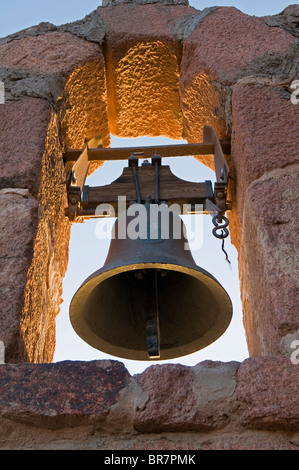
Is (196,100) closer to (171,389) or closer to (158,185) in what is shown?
(158,185)

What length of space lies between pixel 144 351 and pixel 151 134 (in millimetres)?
1401

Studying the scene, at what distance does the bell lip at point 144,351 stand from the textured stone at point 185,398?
19.8 inches

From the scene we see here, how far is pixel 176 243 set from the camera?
2215 millimetres

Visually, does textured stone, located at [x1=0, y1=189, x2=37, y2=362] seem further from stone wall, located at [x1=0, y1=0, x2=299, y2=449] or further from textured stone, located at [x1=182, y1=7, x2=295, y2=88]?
textured stone, located at [x1=182, y1=7, x2=295, y2=88]

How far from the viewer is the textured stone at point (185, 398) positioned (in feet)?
4.85

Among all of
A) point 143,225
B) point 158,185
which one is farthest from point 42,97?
point 143,225

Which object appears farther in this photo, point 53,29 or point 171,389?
point 53,29

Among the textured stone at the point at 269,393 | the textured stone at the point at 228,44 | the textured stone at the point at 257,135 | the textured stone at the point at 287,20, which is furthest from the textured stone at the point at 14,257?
the textured stone at the point at 287,20

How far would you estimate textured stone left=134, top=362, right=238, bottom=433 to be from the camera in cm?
148

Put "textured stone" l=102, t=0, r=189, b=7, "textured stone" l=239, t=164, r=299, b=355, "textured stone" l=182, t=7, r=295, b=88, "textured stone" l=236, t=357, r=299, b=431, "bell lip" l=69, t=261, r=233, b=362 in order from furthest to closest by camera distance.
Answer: "textured stone" l=102, t=0, r=189, b=7 → "textured stone" l=182, t=7, r=295, b=88 → "bell lip" l=69, t=261, r=233, b=362 → "textured stone" l=239, t=164, r=299, b=355 → "textured stone" l=236, t=357, r=299, b=431

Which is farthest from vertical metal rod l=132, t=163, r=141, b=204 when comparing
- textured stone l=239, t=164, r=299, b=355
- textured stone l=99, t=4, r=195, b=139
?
textured stone l=99, t=4, r=195, b=139

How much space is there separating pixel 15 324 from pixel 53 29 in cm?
172

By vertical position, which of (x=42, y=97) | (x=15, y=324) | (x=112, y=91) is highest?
(x=112, y=91)

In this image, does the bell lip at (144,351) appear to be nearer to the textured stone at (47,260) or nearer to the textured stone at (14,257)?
the textured stone at (47,260)
